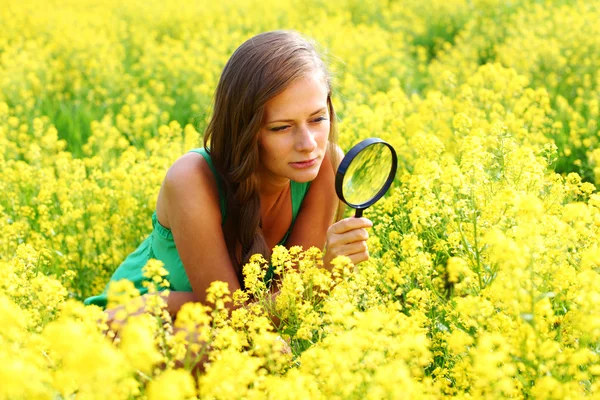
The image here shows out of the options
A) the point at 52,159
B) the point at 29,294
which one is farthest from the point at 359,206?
the point at 52,159

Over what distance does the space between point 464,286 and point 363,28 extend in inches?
287

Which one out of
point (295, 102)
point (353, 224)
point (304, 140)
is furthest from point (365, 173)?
point (295, 102)

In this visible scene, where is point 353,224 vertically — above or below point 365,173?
below

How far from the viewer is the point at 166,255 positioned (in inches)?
122

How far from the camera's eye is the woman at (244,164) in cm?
274

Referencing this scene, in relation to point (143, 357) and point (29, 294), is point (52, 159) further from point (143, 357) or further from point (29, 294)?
point (143, 357)

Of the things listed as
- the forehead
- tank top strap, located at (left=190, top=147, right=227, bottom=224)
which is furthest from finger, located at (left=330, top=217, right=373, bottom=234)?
tank top strap, located at (left=190, top=147, right=227, bottom=224)

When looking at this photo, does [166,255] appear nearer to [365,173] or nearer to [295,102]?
→ [295,102]

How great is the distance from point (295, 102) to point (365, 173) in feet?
1.53

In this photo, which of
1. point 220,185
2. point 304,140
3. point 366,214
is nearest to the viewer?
point 304,140

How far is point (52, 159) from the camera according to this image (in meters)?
5.06

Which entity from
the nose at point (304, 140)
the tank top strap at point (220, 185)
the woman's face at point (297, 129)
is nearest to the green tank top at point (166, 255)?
the tank top strap at point (220, 185)

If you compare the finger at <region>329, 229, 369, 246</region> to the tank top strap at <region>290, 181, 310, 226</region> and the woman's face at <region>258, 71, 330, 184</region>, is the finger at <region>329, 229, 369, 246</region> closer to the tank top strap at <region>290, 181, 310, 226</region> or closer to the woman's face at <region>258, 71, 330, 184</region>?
the woman's face at <region>258, 71, 330, 184</region>

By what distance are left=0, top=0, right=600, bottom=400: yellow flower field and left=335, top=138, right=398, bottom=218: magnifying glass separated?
19 centimetres
